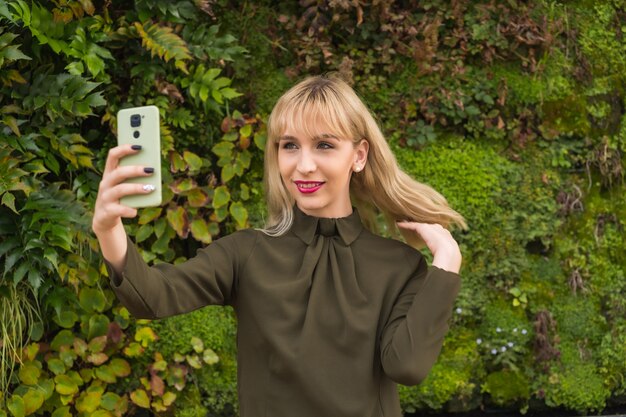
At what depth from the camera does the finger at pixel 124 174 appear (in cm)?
211

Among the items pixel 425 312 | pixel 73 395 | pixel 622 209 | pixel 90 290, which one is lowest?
pixel 73 395

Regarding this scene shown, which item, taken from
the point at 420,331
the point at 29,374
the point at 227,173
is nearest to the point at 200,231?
the point at 227,173

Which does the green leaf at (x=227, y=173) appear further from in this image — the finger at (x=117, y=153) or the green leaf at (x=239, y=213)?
the finger at (x=117, y=153)

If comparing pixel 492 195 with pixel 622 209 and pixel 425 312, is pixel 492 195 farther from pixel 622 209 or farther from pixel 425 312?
pixel 425 312

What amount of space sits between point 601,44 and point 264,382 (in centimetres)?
330

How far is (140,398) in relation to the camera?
4273 millimetres

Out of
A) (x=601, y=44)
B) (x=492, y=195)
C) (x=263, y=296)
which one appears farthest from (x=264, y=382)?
(x=601, y=44)

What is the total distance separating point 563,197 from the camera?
4832mm

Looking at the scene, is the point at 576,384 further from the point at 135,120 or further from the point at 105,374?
the point at 135,120

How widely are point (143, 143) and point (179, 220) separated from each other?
7.19ft

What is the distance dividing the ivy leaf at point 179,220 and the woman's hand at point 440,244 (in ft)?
5.72

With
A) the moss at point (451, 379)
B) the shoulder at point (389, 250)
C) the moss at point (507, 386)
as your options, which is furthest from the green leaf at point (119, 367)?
the shoulder at point (389, 250)

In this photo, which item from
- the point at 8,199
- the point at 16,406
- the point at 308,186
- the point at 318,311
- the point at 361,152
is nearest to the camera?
the point at 318,311

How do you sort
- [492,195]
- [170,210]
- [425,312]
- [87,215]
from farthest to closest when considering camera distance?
[492,195] < [170,210] < [87,215] < [425,312]
